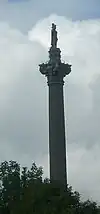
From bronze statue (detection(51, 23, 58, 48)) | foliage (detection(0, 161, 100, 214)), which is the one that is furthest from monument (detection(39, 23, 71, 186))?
foliage (detection(0, 161, 100, 214))

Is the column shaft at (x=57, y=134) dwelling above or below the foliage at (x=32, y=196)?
above

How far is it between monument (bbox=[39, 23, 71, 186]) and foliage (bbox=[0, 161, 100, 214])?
2160 centimetres

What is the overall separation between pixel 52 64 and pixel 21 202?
49.3 meters

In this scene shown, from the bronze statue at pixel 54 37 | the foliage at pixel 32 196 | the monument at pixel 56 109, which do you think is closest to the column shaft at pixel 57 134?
the monument at pixel 56 109

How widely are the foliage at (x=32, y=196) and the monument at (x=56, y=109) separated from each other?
850 inches

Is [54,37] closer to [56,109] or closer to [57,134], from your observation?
[56,109]

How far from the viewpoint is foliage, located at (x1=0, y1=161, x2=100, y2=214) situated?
147ft

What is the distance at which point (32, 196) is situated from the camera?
4497cm

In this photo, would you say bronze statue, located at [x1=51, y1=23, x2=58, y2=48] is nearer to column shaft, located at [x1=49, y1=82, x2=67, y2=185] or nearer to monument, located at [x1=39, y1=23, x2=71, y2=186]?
monument, located at [x1=39, y1=23, x2=71, y2=186]

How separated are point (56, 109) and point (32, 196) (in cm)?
4441

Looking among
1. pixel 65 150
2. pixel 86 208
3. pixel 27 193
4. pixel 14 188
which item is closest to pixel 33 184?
pixel 27 193

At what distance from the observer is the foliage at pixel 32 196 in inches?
1763

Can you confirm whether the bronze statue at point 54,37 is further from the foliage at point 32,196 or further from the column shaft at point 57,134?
the foliage at point 32,196

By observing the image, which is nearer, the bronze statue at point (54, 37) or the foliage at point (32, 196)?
the foliage at point (32, 196)
